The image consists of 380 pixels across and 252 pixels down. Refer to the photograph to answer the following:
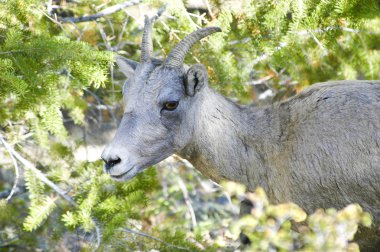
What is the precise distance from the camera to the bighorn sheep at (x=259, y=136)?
459 centimetres

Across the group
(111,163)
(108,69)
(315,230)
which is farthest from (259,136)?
(315,230)

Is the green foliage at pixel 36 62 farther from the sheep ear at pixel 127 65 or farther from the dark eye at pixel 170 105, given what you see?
the dark eye at pixel 170 105

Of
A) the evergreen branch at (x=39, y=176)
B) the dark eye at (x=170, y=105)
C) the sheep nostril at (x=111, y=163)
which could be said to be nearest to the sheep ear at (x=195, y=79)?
the dark eye at (x=170, y=105)

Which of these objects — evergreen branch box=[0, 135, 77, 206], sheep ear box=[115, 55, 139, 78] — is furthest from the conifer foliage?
sheep ear box=[115, 55, 139, 78]

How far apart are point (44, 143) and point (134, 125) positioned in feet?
6.50

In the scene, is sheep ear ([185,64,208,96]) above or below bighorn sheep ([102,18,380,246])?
above

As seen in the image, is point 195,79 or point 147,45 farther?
point 147,45

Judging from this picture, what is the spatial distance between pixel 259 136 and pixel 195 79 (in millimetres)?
788

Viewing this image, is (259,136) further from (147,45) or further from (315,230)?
(315,230)

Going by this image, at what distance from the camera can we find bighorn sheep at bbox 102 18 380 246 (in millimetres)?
4590

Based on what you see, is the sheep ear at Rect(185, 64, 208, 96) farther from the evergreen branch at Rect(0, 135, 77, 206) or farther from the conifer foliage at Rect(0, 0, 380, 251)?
the evergreen branch at Rect(0, 135, 77, 206)

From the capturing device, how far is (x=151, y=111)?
4.83 m

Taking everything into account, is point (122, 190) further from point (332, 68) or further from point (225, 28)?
point (332, 68)

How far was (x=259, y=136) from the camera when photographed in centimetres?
506
